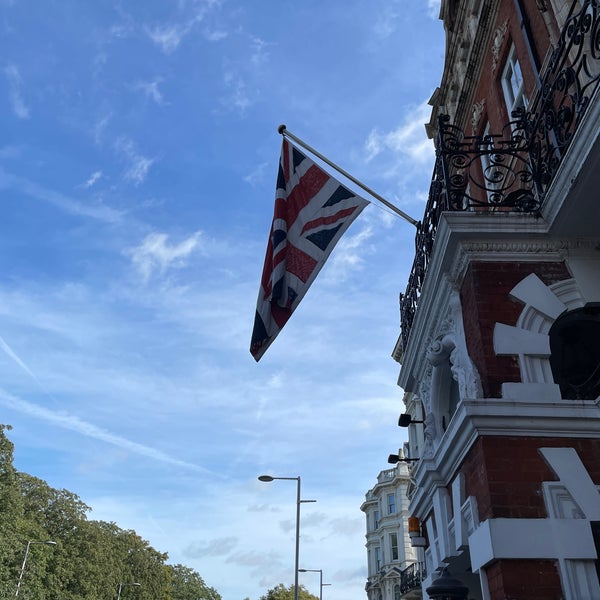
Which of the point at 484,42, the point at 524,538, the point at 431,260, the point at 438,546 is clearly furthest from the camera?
the point at 484,42

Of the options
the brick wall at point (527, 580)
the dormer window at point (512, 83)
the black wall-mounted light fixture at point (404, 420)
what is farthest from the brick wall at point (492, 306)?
the dormer window at point (512, 83)

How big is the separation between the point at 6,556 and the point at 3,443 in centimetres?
765

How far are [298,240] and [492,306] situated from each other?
3570 millimetres

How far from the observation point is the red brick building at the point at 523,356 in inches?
247

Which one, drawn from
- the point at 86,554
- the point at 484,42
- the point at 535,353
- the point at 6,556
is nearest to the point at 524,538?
the point at 535,353

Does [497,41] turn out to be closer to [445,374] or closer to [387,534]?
[445,374]

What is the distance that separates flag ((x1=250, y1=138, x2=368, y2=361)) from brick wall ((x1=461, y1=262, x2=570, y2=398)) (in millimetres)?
2656

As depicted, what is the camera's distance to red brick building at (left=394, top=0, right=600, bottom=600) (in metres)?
6.27

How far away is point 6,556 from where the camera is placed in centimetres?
3788

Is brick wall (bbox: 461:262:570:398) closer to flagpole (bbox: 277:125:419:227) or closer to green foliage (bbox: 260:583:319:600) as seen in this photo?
flagpole (bbox: 277:125:419:227)

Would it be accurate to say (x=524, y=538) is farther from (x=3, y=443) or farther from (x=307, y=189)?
(x=3, y=443)

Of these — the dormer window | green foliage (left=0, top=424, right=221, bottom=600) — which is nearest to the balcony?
green foliage (left=0, top=424, right=221, bottom=600)

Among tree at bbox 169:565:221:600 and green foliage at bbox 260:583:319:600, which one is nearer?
green foliage at bbox 260:583:319:600

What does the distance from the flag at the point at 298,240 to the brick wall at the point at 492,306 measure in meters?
2.66
